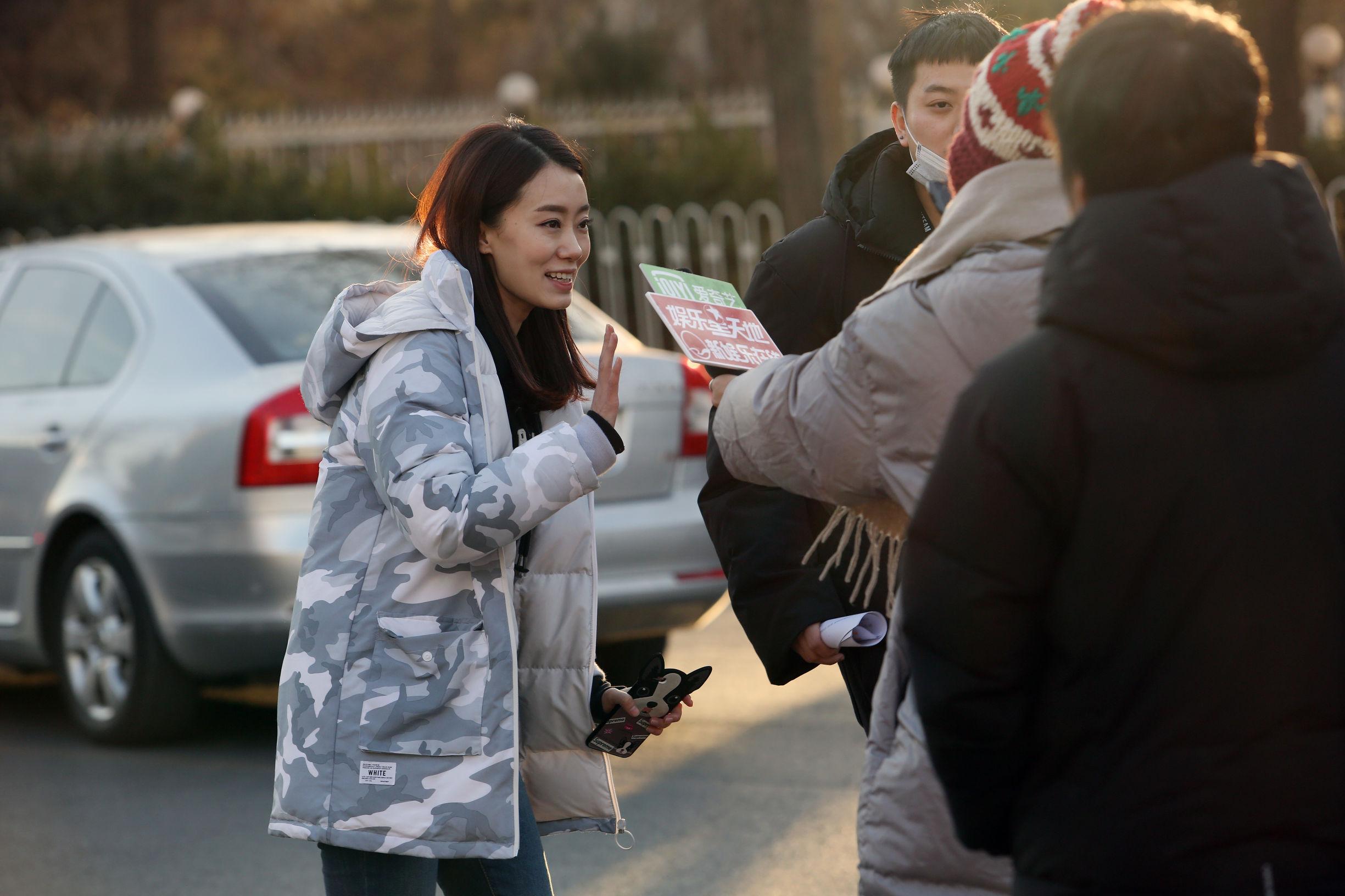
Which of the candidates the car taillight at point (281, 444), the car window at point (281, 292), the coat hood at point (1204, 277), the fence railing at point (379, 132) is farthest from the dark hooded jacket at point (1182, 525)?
the fence railing at point (379, 132)

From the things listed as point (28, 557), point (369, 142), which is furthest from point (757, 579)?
point (369, 142)

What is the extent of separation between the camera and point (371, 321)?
2.70 meters

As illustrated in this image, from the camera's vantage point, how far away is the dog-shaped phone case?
2.90m

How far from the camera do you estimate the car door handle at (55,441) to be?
19.6 ft

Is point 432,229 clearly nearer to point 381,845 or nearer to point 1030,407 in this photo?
point 381,845

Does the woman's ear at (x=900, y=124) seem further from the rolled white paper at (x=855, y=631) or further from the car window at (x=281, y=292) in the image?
the car window at (x=281, y=292)

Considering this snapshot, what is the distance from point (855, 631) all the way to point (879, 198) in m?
0.77

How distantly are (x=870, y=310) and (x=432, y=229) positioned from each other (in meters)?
1.26

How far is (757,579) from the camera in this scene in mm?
2896

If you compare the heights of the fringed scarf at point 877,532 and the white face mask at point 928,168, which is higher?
the white face mask at point 928,168

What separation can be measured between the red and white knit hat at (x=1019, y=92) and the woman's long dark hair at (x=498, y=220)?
1144 millimetres

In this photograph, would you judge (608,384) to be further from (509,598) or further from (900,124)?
(900,124)

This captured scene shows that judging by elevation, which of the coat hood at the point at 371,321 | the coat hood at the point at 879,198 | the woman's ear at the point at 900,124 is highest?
the woman's ear at the point at 900,124

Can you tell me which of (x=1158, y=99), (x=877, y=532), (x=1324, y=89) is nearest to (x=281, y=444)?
(x=877, y=532)
